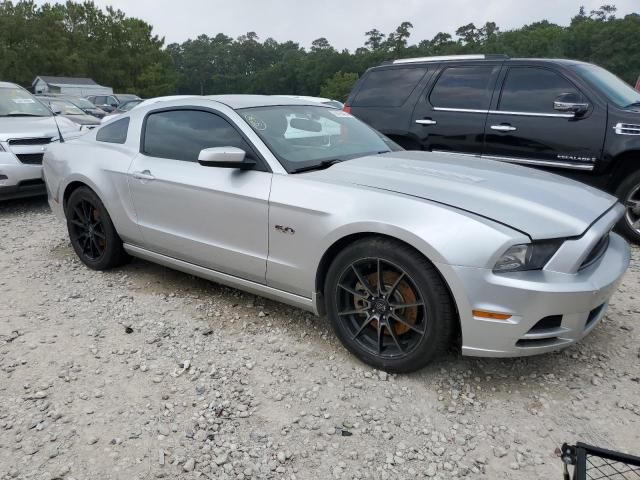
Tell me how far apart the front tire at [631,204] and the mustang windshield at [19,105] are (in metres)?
7.80

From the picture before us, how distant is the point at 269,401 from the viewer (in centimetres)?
255

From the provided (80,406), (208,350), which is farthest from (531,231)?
(80,406)

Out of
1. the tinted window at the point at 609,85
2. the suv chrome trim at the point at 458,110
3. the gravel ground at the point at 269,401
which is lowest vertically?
the gravel ground at the point at 269,401

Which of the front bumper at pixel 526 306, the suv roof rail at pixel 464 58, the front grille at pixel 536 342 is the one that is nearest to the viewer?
the front bumper at pixel 526 306

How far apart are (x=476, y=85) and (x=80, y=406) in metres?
4.87

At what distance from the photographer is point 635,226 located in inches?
184

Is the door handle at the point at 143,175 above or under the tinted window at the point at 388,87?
under

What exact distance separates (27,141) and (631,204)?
7140 millimetres

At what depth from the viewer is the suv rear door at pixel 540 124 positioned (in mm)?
4715

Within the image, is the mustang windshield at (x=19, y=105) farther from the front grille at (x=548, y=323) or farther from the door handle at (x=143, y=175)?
the front grille at (x=548, y=323)

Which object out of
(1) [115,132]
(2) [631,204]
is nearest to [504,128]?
(2) [631,204]

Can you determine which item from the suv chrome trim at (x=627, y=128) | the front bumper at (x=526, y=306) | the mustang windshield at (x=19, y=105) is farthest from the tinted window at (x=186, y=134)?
the mustang windshield at (x=19, y=105)

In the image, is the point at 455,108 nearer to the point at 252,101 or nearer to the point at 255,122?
the point at 252,101

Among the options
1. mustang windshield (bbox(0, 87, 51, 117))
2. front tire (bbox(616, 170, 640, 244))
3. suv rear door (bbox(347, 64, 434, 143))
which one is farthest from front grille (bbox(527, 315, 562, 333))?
mustang windshield (bbox(0, 87, 51, 117))
